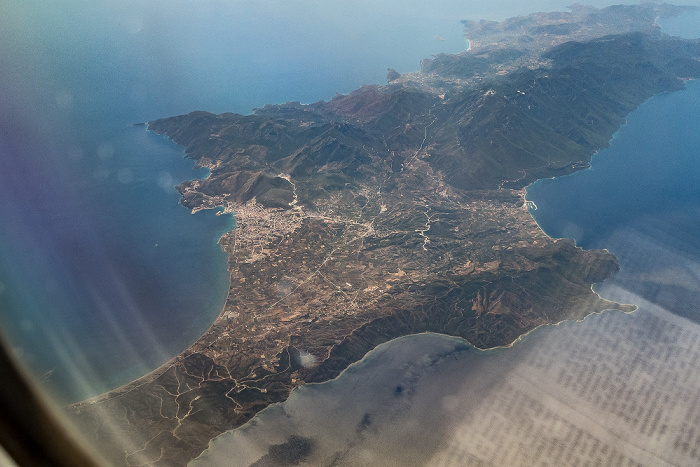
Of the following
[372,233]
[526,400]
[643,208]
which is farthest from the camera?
[643,208]

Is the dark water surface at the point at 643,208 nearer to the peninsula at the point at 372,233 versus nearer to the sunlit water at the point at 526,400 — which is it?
the sunlit water at the point at 526,400

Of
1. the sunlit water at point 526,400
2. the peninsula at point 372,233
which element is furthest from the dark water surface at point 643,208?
the peninsula at point 372,233

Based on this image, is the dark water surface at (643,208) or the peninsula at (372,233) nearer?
the peninsula at (372,233)

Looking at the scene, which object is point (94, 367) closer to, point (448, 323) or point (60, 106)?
point (448, 323)

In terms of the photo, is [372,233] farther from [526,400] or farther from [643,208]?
[643,208]

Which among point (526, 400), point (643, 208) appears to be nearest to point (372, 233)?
point (526, 400)

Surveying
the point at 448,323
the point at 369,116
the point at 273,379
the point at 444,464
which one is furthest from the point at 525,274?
the point at 369,116

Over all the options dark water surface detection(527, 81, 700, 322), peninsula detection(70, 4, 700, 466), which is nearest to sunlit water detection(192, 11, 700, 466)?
dark water surface detection(527, 81, 700, 322)

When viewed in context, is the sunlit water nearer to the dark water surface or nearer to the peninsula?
the dark water surface
